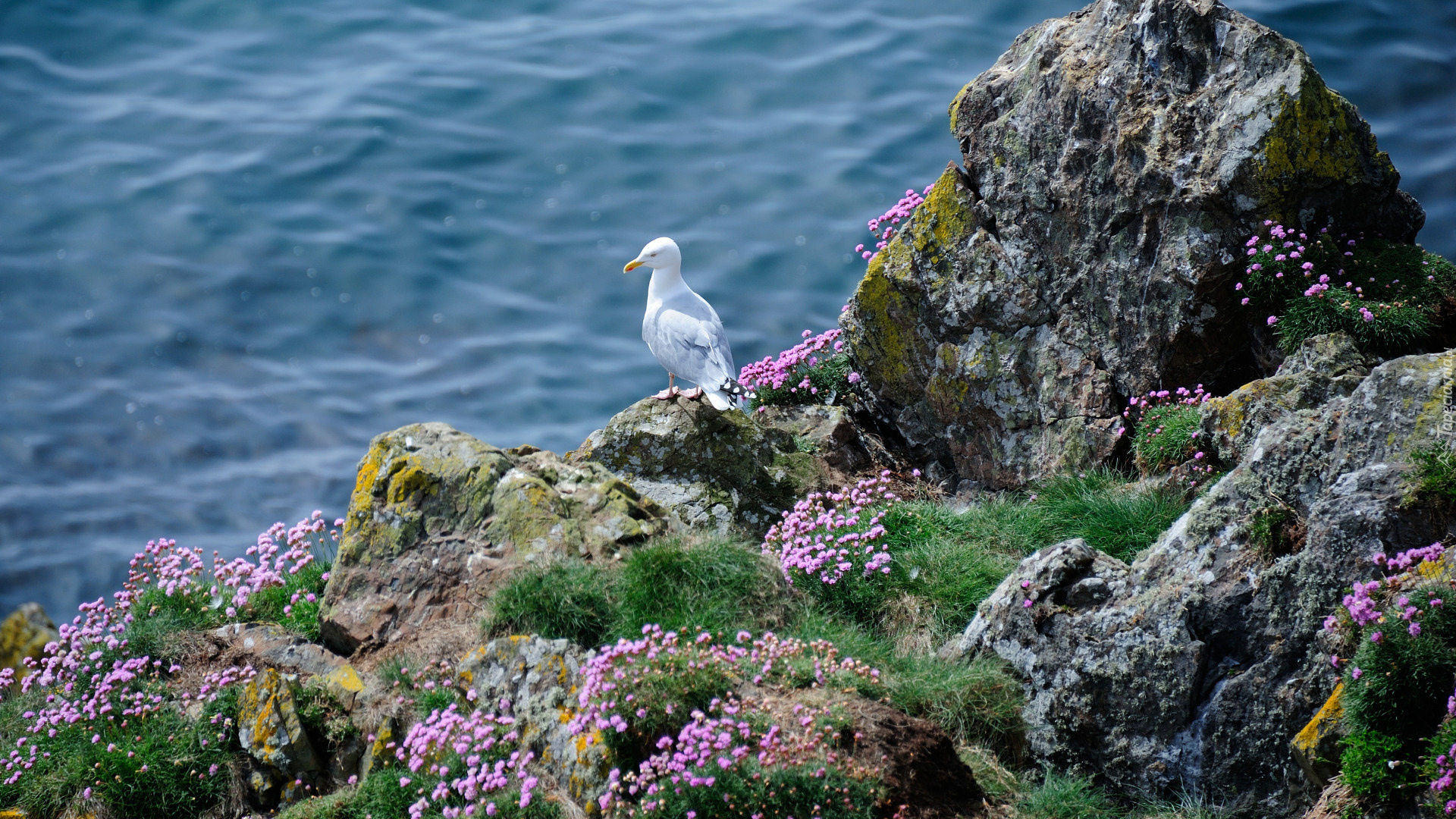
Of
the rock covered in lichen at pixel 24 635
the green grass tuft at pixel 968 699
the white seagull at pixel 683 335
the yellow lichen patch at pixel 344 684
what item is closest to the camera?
the green grass tuft at pixel 968 699

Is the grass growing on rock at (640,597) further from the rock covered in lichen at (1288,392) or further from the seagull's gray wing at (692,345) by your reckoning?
the rock covered in lichen at (1288,392)

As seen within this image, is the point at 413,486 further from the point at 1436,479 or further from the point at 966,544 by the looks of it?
the point at 1436,479

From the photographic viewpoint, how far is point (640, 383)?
1557cm

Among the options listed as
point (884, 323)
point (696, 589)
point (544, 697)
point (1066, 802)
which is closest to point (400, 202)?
point (884, 323)

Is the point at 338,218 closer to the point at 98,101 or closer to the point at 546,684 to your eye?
the point at 98,101

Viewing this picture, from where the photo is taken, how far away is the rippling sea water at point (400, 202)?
579 inches

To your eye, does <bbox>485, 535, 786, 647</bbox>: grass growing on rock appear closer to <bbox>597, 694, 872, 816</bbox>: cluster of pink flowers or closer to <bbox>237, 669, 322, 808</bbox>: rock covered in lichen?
<bbox>597, 694, 872, 816</bbox>: cluster of pink flowers

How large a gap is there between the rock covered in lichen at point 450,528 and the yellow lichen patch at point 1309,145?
16.0 ft

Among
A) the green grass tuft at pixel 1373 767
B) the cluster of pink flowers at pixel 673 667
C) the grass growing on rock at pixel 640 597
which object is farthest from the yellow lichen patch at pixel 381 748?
the green grass tuft at pixel 1373 767

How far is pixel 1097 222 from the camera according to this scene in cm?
773

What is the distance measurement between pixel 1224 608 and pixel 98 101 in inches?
878

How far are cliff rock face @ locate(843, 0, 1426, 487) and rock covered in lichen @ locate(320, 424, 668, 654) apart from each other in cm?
297

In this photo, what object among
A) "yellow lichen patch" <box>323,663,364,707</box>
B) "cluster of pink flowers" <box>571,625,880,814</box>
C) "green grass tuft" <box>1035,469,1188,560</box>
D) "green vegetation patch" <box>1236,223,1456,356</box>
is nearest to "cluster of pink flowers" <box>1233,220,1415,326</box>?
"green vegetation patch" <box>1236,223,1456,356</box>

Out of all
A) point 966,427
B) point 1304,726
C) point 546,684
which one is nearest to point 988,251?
point 966,427
